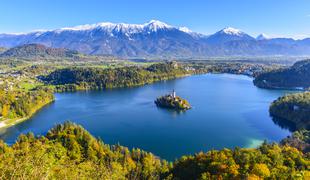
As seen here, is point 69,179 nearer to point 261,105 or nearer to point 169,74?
point 261,105

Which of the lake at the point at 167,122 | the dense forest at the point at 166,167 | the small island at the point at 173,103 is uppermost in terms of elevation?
the dense forest at the point at 166,167

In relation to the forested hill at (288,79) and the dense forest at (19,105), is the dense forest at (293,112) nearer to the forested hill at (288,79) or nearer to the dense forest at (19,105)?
the forested hill at (288,79)

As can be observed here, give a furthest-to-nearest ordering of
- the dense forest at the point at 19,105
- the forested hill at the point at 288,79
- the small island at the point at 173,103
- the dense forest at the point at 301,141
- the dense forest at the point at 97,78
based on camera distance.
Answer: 1. the dense forest at the point at 97,78
2. the forested hill at the point at 288,79
3. the small island at the point at 173,103
4. the dense forest at the point at 19,105
5. the dense forest at the point at 301,141

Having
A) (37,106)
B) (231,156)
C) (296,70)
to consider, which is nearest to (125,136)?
(231,156)

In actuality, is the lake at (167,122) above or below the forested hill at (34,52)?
below

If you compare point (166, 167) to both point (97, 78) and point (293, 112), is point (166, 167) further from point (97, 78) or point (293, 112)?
point (97, 78)

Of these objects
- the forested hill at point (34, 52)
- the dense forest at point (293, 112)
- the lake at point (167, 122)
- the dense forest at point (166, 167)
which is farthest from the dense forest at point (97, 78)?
the forested hill at point (34, 52)

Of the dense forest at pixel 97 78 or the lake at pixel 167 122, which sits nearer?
the lake at pixel 167 122
